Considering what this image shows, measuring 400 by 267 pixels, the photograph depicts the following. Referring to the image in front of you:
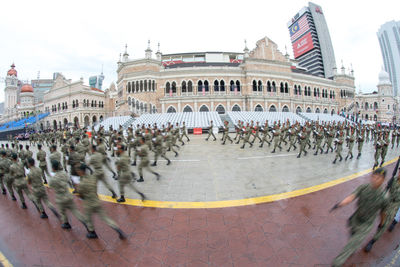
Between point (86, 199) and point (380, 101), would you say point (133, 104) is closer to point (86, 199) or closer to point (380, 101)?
point (86, 199)

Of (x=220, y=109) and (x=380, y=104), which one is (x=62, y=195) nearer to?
(x=220, y=109)

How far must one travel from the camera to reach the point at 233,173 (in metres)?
7.48

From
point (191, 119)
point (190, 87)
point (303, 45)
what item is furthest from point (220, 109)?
point (303, 45)

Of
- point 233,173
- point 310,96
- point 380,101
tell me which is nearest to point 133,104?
point 233,173

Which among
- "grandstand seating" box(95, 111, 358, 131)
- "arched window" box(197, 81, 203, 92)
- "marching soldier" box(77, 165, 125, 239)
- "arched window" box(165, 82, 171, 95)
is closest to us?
"marching soldier" box(77, 165, 125, 239)

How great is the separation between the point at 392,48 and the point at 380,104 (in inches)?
4620

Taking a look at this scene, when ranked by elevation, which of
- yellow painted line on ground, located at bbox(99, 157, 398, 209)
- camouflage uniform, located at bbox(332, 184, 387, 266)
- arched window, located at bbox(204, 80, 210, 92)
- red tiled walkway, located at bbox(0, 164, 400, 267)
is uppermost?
arched window, located at bbox(204, 80, 210, 92)

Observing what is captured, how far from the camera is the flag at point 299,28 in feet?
321

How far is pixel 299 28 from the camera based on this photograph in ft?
336

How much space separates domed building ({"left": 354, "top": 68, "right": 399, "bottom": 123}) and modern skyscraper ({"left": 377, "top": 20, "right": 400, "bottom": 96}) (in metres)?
98.8

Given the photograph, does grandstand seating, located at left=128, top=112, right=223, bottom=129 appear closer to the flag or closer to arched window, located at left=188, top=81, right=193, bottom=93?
arched window, located at left=188, top=81, right=193, bottom=93

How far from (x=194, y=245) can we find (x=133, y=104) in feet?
101

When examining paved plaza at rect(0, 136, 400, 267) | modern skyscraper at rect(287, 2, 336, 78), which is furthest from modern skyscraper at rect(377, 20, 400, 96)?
paved plaza at rect(0, 136, 400, 267)

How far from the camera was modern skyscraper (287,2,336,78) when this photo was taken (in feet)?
302
